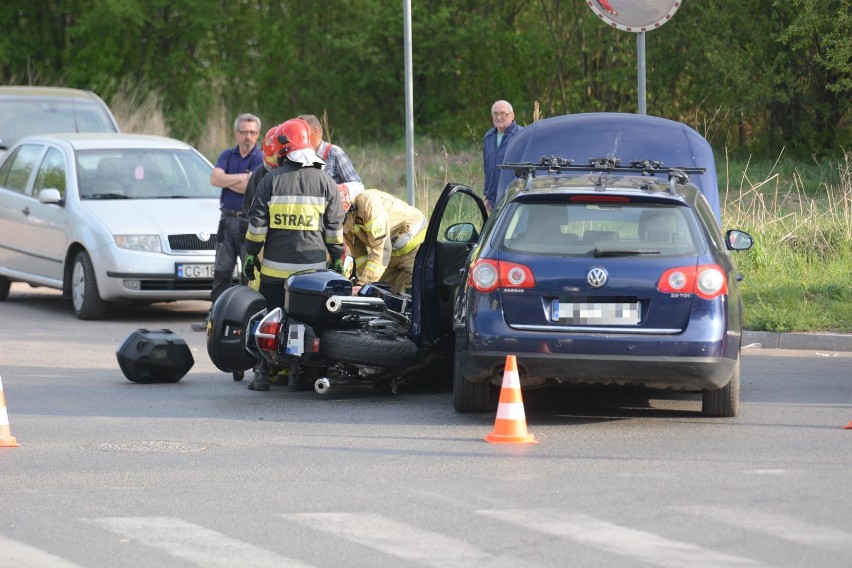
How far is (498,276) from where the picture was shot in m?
9.06

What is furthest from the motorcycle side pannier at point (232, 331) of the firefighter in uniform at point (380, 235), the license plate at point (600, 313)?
the license plate at point (600, 313)

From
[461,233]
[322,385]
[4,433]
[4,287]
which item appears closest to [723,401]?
[461,233]

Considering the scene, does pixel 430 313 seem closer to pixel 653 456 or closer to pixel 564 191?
pixel 564 191

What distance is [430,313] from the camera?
34.3 ft

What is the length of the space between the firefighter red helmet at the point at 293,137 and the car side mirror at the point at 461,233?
1.31 m

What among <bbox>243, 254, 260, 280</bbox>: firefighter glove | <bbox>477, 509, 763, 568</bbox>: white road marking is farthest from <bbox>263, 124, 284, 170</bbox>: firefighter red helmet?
<bbox>477, 509, 763, 568</bbox>: white road marking

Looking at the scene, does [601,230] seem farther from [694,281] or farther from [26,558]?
[26,558]

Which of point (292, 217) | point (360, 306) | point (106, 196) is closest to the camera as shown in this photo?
point (360, 306)

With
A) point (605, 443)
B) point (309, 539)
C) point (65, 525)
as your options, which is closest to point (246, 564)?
point (309, 539)

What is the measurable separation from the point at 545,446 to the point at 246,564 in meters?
2.87

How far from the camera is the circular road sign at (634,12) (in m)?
14.4

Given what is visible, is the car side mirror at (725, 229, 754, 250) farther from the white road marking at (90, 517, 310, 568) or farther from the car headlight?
the car headlight

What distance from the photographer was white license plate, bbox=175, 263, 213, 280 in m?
14.8

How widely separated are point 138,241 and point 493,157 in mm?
3709
